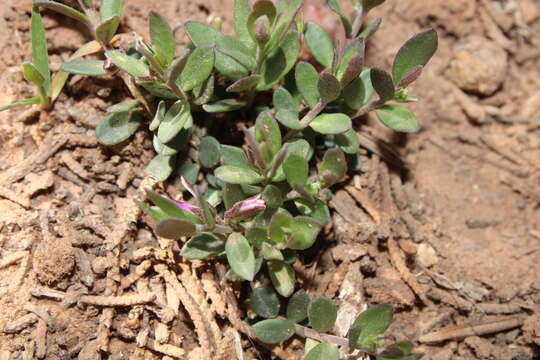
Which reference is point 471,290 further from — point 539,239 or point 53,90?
point 53,90

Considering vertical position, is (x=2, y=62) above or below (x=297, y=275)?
above

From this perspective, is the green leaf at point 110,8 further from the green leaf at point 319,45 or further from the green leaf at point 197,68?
the green leaf at point 319,45

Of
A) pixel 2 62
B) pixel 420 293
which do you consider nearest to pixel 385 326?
pixel 420 293

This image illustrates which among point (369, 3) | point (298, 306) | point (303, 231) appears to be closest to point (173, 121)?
point (303, 231)

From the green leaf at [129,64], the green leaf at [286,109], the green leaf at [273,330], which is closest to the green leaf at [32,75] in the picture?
the green leaf at [129,64]

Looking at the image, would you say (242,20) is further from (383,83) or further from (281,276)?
(281,276)

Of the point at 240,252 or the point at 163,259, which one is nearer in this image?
the point at 240,252
